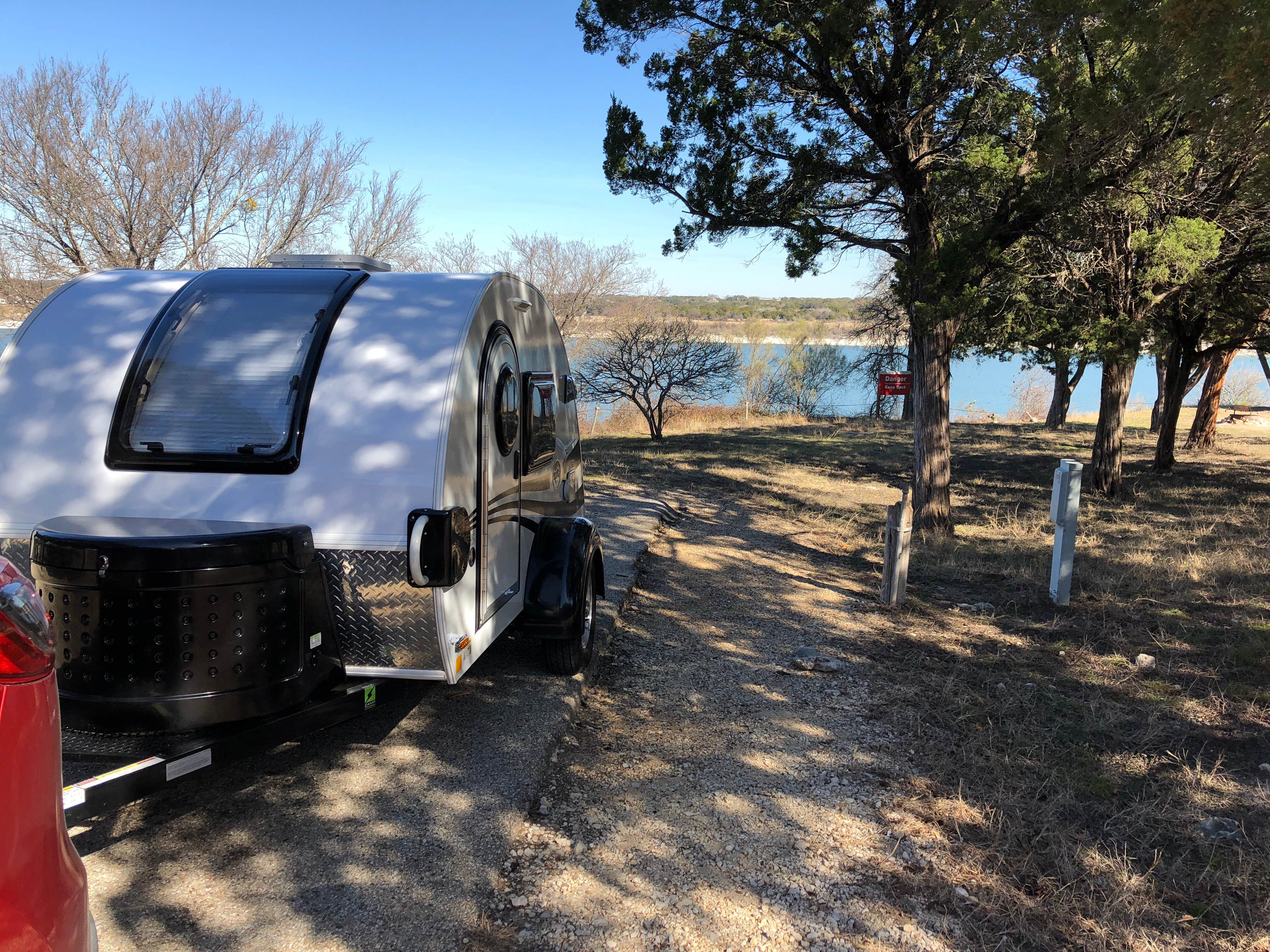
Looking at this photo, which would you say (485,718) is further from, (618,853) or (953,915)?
(953,915)

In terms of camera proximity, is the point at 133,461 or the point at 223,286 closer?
the point at 133,461

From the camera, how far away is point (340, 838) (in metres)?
3.39

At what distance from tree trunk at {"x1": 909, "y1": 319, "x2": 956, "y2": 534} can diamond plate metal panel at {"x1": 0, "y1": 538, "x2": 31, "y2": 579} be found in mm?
9003

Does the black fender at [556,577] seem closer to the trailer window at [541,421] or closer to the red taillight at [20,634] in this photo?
the trailer window at [541,421]

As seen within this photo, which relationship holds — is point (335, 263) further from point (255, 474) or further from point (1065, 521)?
point (1065, 521)

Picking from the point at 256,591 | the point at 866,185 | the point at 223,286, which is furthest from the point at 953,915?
the point at 866,185

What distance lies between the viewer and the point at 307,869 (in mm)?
3172

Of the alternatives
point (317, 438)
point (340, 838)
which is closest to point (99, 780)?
point (340, 838)

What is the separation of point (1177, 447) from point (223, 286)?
22260mm

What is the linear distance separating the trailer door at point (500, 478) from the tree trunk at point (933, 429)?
690cm

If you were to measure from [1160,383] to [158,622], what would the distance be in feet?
81.4

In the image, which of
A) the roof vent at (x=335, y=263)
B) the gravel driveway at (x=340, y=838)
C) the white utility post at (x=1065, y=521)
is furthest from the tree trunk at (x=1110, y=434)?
the roof vent at (x=335, y=263)

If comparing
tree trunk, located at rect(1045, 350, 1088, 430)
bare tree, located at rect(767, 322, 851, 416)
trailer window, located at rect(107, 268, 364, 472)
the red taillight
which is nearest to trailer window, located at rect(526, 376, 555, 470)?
trailer window, located at rect(107, 268, 364, 472)

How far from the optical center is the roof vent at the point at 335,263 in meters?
4.38
